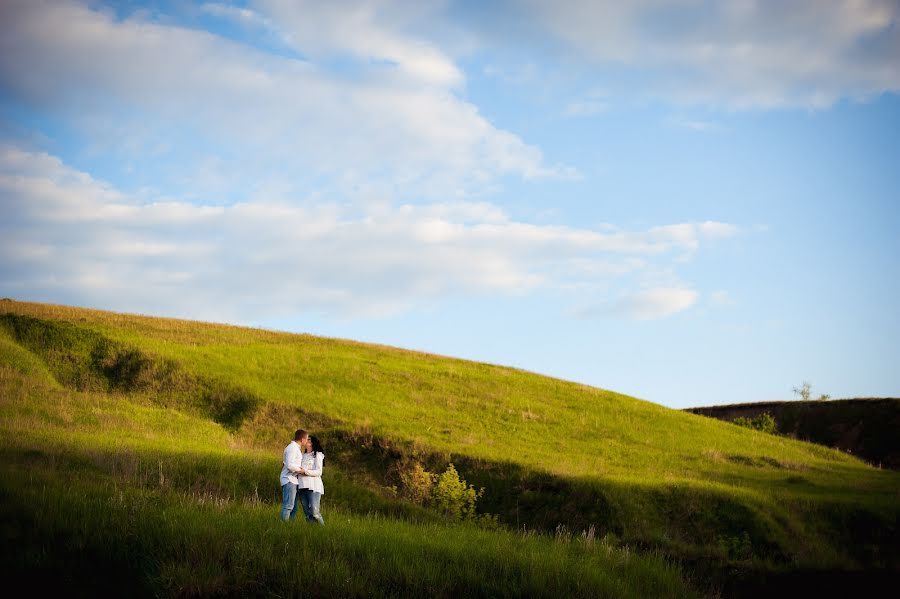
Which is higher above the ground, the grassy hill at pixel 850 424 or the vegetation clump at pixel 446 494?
the grassy hill at pixel 850 424

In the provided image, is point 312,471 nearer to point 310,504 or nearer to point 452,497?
point 310,504

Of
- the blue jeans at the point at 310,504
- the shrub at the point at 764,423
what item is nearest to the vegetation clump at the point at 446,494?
the blue jeans at the point at 310,504

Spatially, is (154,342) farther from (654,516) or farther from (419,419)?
(654,516)

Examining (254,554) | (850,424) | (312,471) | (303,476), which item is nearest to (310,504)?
(303,476)

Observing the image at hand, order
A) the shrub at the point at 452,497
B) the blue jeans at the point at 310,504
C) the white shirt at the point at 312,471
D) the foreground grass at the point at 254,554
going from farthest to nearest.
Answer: the shrub at the point at 452,497, the white shirt at the point at 312,471, the blue jeans at the point at 310,504, the foreground grass at the point at 254,554

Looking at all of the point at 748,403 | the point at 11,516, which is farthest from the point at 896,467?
the point at 11,516

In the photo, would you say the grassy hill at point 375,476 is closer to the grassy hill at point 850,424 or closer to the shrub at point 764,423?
the shrub at point 764,423

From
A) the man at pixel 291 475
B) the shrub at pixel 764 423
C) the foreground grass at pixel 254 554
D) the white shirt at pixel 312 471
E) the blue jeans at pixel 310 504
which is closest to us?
the foreground grass at pixel 254 554

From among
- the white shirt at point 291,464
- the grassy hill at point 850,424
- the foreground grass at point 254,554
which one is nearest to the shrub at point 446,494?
the foreground grass at point 254,554

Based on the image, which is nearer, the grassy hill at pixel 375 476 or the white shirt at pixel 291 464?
the grassy hill at pixel 375 476

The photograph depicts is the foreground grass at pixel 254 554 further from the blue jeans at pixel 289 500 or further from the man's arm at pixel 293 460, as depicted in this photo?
the man's arm at pixel 293 460

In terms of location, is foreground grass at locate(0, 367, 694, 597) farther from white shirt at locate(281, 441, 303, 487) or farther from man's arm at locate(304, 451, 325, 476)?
man's arm at locate(304, 451, 325, 476)

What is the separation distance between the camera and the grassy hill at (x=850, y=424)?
193 ft

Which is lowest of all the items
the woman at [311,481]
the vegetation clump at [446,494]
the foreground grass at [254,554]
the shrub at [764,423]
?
the vegetation clump at [446,494]
